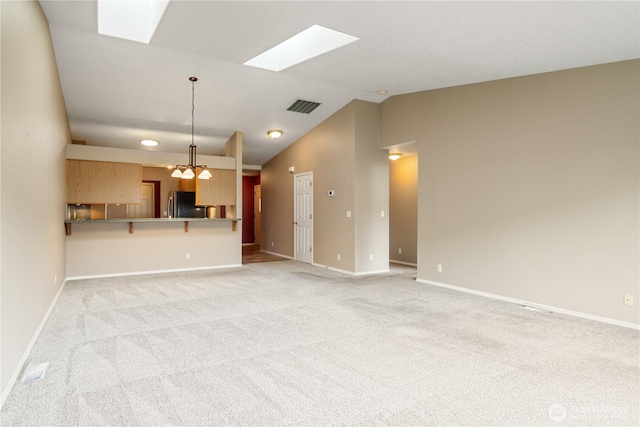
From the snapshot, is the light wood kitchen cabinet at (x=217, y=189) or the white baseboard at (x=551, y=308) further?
the light wood kitchen cabinet at (x=217, y=189)

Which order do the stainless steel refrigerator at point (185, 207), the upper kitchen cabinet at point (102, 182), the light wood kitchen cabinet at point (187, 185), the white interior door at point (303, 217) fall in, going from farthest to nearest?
the light wood kitchen cabinet at point (187, 185) < the stainless steel refrigerator at point (185, 207) < the white interior door at point (303, 217) < the upper kitchen cabinet at point (102, 182)

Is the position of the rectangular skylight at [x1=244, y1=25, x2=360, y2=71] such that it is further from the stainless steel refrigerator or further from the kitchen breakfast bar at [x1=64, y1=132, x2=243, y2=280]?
the stainless steel refrigerator

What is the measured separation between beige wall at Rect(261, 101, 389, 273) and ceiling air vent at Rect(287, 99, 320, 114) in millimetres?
581

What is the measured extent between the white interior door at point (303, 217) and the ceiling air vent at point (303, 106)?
1.54 metres

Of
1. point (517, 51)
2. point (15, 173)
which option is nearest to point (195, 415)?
point (15, 173)

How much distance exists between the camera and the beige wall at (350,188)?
659 centimetres

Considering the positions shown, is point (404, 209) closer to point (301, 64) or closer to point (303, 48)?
point (301, 64)

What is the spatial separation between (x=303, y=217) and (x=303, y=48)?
13.7 ft

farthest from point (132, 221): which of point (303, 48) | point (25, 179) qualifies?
point (303, 48)

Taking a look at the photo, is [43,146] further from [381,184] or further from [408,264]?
[408,264]

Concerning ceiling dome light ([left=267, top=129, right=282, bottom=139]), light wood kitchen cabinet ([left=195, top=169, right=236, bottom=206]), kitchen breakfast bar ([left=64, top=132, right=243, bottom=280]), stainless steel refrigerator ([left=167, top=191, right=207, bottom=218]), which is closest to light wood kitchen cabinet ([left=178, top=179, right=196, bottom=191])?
stainless steel refrigerator ([left=167, top=191, right=207, bottom=218])

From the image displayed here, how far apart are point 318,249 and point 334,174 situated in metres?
1.67

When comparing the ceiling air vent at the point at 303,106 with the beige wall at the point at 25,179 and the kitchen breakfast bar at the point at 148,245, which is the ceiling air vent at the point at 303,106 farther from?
the beige wall at the point at 25,179

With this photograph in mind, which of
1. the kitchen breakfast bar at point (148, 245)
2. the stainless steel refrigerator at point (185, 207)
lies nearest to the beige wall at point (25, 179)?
the kitchen breakfast bar at point (148, 245)
